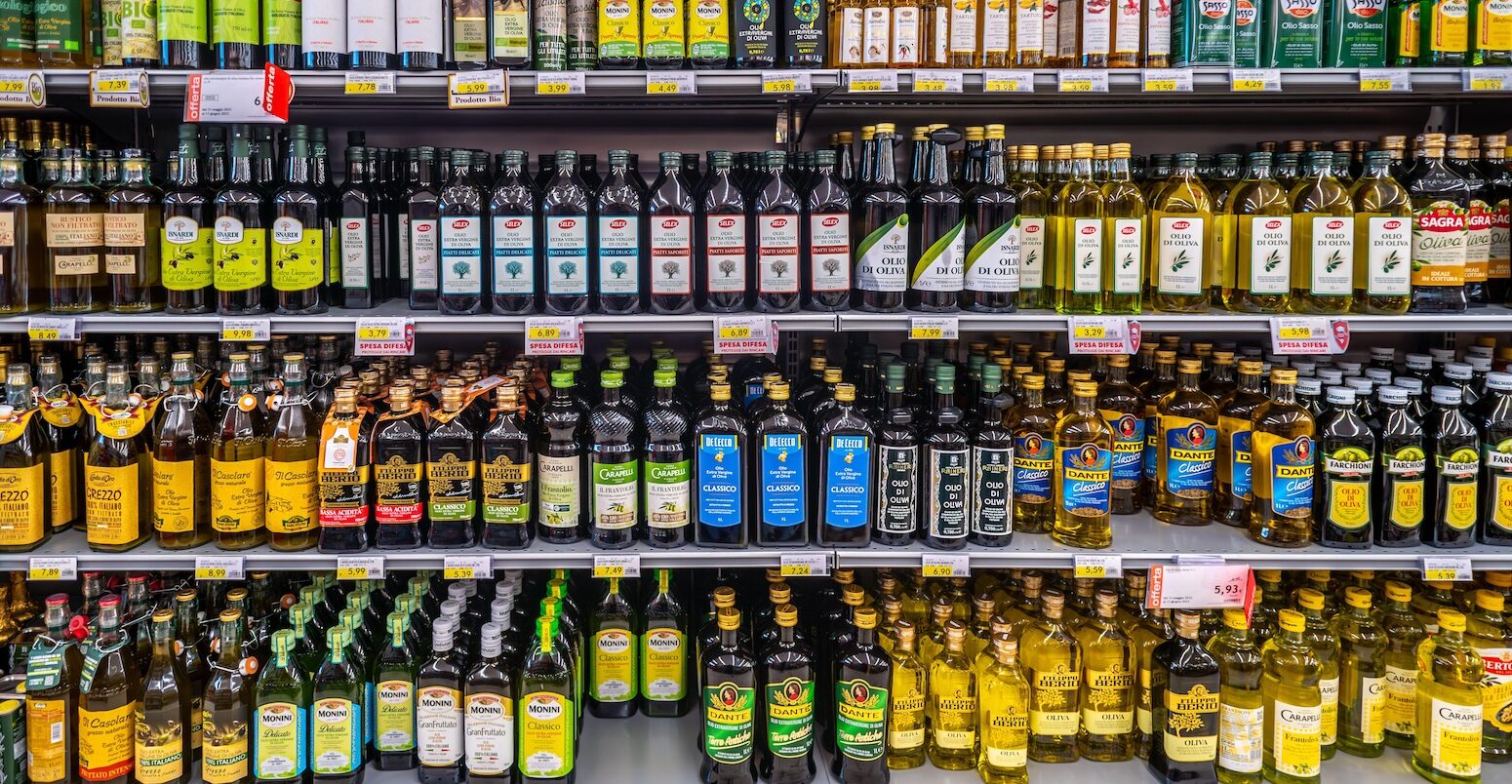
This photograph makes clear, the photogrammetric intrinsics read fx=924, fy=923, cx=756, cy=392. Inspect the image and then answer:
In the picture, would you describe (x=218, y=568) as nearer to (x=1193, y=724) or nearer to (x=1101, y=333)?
(x=1101, y=333)

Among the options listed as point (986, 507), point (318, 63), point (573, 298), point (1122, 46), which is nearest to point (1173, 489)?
point (986, 507)

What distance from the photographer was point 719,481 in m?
2.07

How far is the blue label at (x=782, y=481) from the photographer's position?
81.4 inches

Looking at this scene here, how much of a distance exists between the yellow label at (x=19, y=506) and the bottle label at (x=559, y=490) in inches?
44.7

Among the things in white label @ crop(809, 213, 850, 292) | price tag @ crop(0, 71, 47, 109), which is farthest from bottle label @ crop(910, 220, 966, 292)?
price tag @ crop(0, 71, 47, 109)

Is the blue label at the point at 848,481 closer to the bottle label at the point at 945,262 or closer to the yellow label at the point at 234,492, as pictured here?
the bottle label at the point at 945,262

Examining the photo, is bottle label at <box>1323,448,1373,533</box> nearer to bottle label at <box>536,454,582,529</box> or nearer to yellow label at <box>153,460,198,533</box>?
bottle label at <box>536,454,582,529</box>

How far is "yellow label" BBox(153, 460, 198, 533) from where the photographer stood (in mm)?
2064

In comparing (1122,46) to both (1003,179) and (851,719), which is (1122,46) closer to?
(1003,179)

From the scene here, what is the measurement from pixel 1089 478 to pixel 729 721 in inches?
38.6

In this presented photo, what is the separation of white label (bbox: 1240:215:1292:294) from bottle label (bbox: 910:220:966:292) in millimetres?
677

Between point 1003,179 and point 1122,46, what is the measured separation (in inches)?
16.3

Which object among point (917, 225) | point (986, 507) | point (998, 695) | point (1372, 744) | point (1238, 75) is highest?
point (1238, 75)

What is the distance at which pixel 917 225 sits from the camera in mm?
2131
